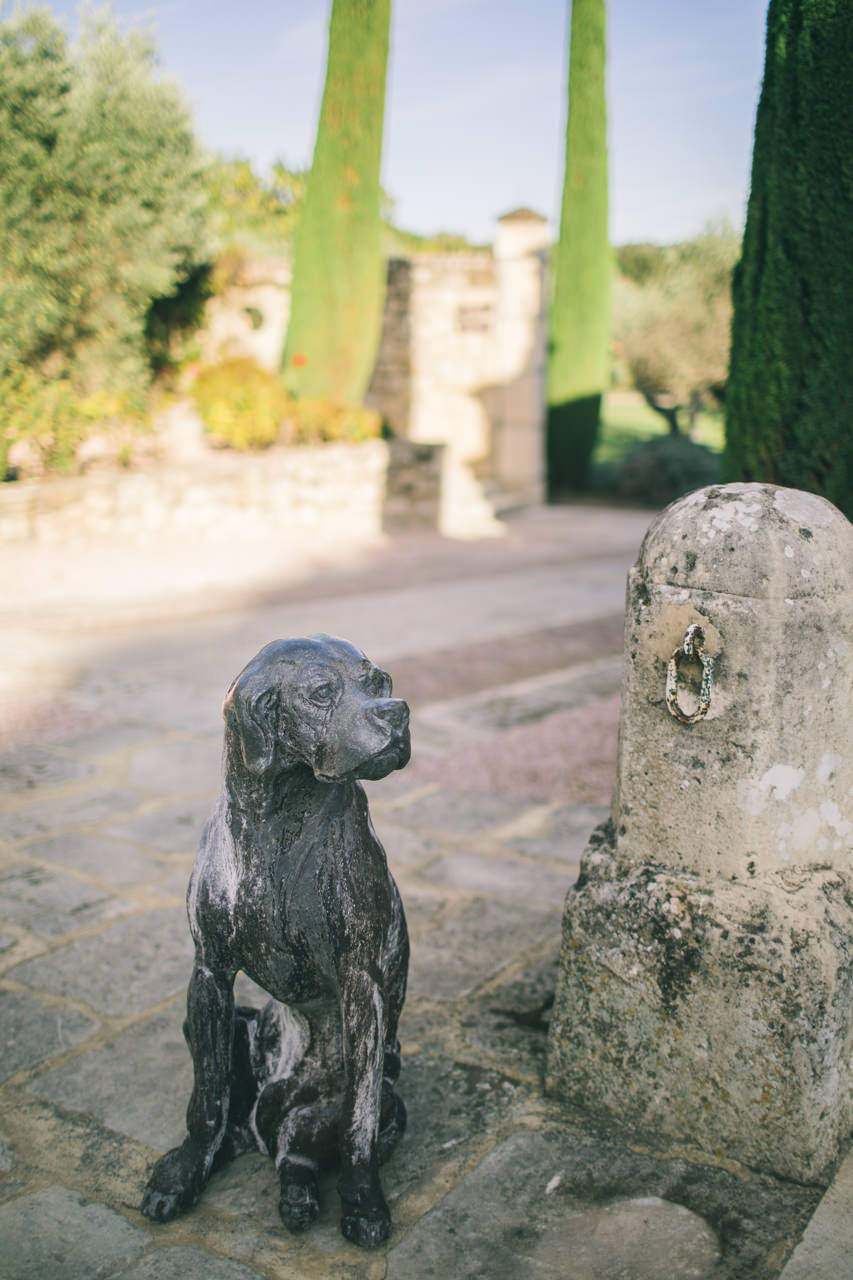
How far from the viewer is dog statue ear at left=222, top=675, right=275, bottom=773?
5.81ft

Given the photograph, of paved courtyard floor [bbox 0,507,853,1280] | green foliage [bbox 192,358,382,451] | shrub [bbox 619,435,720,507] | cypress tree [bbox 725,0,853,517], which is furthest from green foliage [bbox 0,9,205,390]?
shrub [bbox 619,435,720,507]

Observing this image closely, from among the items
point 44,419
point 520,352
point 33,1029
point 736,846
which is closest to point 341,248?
point 520,352

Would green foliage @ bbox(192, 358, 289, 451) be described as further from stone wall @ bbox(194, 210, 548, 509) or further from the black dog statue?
the black dog statue

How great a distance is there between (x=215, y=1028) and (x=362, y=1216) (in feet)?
1.47

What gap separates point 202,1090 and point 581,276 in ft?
63.7

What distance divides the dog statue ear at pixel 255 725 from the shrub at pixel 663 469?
58.8ft

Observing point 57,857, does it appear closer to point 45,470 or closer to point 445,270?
point 45,470

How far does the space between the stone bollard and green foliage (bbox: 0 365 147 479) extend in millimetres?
9973

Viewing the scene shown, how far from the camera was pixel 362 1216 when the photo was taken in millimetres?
1856

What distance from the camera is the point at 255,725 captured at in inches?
69.7

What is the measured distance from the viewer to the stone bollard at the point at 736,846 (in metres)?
1.98

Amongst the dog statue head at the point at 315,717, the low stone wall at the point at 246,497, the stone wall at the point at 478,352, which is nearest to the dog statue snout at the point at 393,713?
the dog statue head at the point at 315,717

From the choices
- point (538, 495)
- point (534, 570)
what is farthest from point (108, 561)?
point (538, 495)

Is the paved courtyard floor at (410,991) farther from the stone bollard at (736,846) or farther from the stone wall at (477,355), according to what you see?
the stone wall at (477,355)
